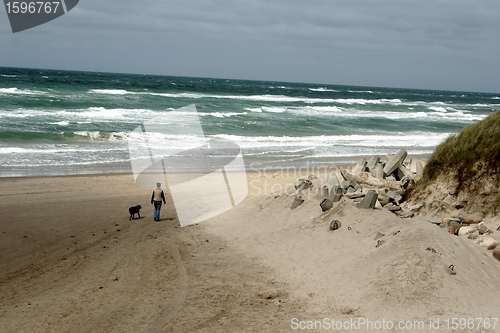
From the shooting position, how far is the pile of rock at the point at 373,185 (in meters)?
8.28

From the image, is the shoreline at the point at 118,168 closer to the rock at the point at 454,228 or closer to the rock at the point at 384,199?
the rock at the point at 384,199

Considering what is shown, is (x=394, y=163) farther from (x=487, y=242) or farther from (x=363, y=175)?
(x=487, y=242)

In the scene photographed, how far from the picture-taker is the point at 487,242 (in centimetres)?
654

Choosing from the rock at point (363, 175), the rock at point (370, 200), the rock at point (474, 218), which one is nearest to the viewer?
the rock at point (474, 218)

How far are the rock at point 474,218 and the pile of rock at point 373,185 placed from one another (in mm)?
1054

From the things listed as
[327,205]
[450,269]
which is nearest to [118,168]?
[327,205]

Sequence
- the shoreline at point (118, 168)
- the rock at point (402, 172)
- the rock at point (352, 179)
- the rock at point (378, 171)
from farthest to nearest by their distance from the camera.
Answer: the shoreline at point (118, 168) < the rock at point (378, 171) < the rock at point (402, 172) < the rock at point (352, 179)

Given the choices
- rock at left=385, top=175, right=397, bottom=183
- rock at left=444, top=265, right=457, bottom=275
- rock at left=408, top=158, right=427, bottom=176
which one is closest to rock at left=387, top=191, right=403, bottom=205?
rock at left=408, top=158, right=427, bottom=176

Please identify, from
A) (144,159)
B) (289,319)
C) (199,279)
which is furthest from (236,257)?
(144,159)

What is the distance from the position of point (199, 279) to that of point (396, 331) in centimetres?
326

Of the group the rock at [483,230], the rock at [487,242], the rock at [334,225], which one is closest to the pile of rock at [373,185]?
the rock at [334,225]

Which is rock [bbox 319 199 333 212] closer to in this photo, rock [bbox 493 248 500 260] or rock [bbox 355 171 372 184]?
rock [bbox 355 171 372 184]

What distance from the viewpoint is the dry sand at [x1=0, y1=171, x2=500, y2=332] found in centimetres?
534

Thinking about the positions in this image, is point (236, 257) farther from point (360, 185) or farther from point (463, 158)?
point (463, 158)
